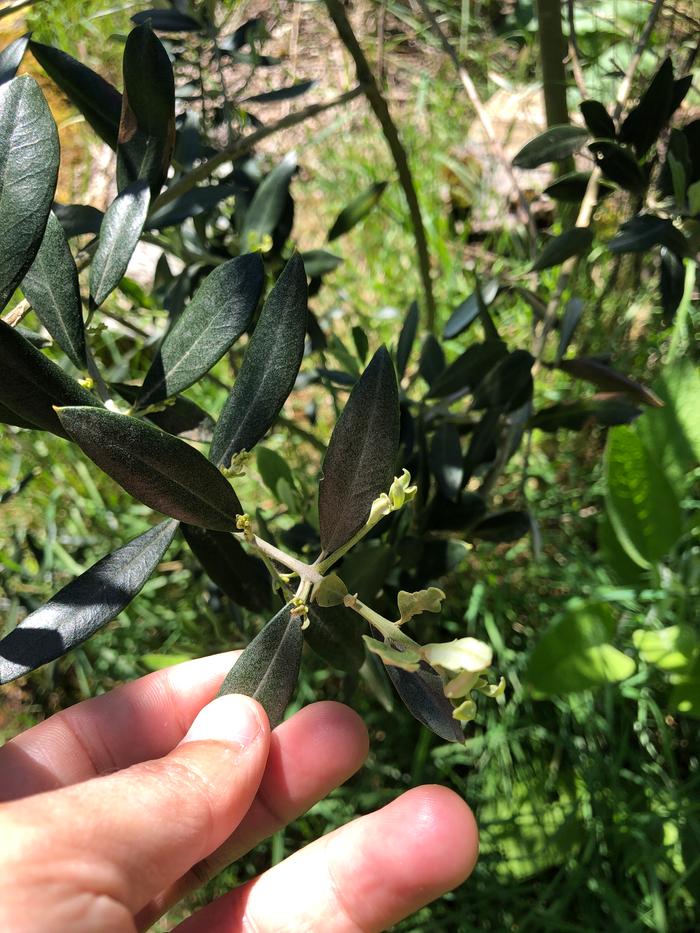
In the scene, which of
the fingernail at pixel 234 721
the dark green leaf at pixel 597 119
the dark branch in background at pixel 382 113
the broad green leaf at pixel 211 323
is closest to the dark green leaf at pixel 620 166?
the dark green leaf at pixel 597 119

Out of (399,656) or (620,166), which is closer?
(399,656)

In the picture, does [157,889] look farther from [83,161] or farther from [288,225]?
[83,161]

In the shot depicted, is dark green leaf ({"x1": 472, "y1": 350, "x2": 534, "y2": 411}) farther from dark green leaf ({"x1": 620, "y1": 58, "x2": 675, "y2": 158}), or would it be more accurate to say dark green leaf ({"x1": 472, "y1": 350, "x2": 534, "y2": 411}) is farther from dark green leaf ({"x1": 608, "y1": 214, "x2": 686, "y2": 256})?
dark green leaf ({"x1": 620, "y1": 58, "x2": 675, "y2": 158})

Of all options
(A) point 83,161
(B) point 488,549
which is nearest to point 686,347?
(B) point 488,549

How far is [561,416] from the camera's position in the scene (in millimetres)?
990

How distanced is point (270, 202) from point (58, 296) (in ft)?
1.60

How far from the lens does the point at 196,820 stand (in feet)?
2.08

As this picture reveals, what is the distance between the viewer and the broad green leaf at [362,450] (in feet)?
1.81

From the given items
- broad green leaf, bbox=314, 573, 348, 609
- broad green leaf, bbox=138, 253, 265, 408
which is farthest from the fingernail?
broad green leaf, bbox=138, 253, 265, 408

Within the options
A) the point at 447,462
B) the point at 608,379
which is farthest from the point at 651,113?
the point at 447,462

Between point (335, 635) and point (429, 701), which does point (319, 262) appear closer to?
point (335, 635)

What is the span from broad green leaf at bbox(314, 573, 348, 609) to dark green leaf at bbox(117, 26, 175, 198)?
343 mm

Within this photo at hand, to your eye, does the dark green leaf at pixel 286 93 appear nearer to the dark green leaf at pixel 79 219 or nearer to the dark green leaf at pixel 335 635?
the dark green leaf at pixel 79 219

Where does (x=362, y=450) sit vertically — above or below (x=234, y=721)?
above
